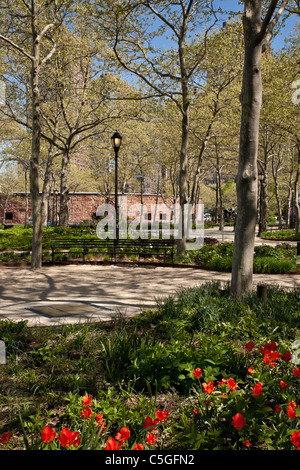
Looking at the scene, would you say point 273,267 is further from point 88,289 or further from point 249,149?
point 88,289

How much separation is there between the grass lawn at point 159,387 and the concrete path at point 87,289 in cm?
126

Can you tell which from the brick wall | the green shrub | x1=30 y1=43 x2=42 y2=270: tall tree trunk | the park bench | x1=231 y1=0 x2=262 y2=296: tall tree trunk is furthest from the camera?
the brick wall

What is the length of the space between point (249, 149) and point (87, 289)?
5.01 meters

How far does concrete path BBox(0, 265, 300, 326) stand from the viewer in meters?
6.48

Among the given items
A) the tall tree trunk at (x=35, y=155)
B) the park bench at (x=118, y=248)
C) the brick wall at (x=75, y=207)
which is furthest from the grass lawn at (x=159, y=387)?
the brick wall at (x=75, y=207)

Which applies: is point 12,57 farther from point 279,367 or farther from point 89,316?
point 279,367

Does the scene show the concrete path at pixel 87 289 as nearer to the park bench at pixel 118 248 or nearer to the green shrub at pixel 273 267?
the green shrub at pixel 273 267

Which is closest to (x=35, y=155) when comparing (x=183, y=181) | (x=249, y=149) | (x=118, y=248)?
(x=118, y=248)

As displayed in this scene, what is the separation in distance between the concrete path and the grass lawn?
1.26m

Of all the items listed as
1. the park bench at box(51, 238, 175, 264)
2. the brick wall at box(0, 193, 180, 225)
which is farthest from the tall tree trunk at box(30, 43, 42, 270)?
the brick wall at box(0, 193, 180, 225)

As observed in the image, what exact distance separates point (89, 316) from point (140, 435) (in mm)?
3781

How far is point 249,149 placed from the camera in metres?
6.82

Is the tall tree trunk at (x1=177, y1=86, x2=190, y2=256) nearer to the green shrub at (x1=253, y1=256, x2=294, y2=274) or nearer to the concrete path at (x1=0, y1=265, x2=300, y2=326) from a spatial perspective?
the concrete path at (x1=0, y1=265, x2=300, y2=326)

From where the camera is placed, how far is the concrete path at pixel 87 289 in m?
6.48
